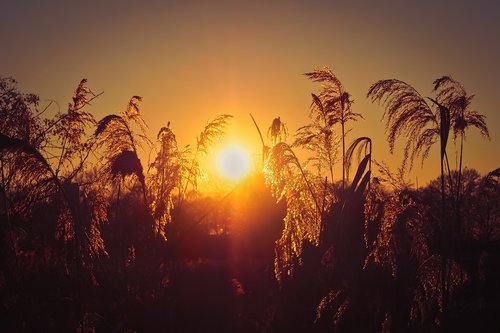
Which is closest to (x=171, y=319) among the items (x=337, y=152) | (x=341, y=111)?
(x=337, y=152)

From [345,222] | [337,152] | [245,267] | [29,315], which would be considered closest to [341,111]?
[337,152]

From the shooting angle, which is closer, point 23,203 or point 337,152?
point 23,203

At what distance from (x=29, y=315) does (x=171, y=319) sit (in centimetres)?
223

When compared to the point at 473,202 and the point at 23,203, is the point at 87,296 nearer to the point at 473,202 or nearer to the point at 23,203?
the point at 23,203

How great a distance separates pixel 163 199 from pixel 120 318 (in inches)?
91.9

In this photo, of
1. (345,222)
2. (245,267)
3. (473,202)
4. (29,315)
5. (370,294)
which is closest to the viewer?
(345,222)

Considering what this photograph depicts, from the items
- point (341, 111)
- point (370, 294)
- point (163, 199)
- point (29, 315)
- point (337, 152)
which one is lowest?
point (29, 315)

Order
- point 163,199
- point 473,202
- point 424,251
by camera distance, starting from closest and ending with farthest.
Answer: point 424,251, point 163,199, point 473,202

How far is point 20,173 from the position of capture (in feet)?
24.1

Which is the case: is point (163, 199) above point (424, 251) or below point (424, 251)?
above

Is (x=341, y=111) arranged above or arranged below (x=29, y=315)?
above

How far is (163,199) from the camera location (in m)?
9.65

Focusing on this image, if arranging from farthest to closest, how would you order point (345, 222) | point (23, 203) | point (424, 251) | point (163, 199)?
point (163, 199), point (23, 203), point (424, 251), point (345, 222)

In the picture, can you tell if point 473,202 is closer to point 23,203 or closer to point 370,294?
point 370,294
